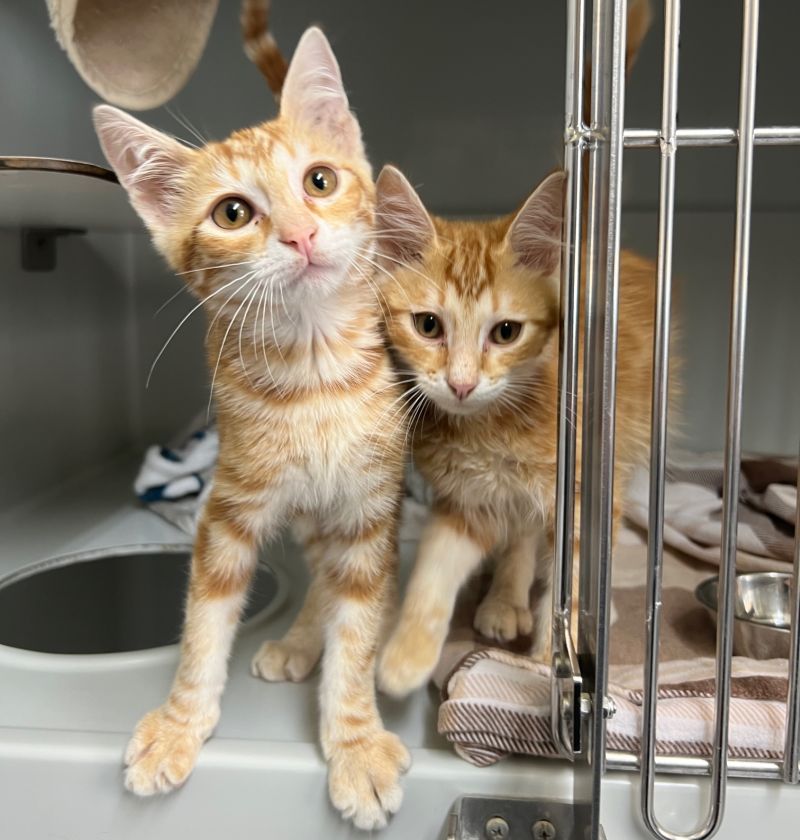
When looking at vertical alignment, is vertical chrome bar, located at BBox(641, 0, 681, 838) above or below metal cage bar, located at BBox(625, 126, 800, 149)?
below

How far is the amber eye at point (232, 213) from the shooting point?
2.25 ft

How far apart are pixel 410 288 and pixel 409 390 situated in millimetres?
109

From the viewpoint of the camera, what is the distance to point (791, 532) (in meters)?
1.19

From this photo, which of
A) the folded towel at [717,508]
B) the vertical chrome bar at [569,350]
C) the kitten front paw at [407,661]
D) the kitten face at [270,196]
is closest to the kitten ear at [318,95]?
the kitten face at [270,196]

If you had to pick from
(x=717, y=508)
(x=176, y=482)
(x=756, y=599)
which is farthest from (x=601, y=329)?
(x=176, y=482)

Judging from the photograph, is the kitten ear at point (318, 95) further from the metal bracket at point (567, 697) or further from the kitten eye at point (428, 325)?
the metal bracket at point (567, 697)

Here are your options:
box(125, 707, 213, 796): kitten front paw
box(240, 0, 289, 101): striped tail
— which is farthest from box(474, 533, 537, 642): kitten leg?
box(240, 0, 289, 101): striped tail

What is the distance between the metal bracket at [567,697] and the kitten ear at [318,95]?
1.67ft

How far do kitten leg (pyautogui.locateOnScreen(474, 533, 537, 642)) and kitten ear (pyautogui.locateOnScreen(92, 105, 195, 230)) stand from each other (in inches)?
22.2

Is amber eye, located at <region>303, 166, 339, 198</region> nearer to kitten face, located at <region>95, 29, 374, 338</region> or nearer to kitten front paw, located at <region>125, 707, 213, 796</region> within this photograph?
kitten face, located at <region>95, 29, 374, 338</region>

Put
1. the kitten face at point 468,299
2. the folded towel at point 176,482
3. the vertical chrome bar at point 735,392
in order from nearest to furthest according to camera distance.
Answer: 1. the vertical chrome bar at point 735,392
2. the kitten face at point 468,299
3. the folded towel at point 176,482

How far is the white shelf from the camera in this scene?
0.79m

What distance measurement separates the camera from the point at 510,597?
1.00 m

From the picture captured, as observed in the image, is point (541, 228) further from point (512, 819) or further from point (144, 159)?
point (512, 819)
